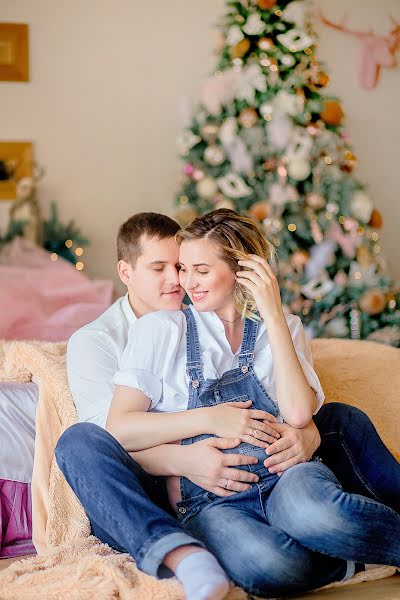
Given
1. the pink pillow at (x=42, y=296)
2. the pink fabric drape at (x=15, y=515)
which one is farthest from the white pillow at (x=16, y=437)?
the pink pillow at (x=42, y=296)

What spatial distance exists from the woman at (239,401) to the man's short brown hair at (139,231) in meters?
0.22

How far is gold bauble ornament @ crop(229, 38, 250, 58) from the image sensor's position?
4.15 meters

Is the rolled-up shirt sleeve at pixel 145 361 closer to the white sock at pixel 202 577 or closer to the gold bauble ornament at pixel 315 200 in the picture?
the white sock at pixel 202 577

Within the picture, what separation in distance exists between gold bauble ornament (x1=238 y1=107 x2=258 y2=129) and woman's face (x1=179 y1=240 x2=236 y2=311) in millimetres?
2221

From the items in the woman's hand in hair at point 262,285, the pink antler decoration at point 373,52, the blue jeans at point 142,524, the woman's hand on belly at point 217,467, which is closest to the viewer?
the blue jeans at point 142,524

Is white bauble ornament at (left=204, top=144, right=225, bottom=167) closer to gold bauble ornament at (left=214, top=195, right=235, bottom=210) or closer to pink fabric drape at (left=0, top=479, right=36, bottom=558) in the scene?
gold bauble ornament at (left=214, top=195, right=235, bottom=210)

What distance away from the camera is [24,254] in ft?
13.6

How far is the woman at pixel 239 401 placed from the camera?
1720 mm

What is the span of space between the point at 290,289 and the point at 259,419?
2185 mm

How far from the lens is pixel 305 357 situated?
2.05m

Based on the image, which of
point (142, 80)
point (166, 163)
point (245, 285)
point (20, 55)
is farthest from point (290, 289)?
point (245, 285)

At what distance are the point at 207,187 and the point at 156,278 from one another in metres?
1.99

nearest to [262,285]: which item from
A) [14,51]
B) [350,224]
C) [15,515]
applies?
[15,515]

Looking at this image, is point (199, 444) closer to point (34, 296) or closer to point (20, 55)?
point (34, 296)
